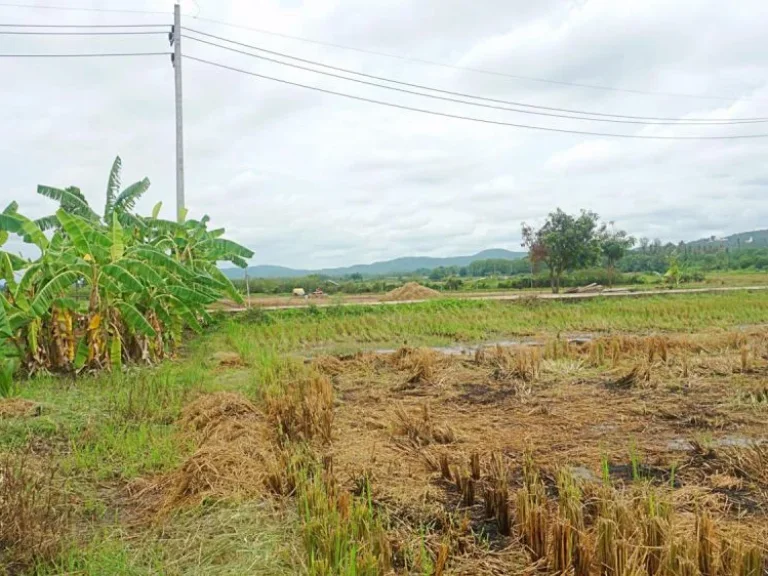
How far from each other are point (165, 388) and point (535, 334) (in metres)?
10.2

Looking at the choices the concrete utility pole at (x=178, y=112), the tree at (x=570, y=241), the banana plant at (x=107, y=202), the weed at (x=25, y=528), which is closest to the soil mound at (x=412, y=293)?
the tree at (x=570, y=241)

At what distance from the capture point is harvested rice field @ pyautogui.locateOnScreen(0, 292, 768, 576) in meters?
2.87

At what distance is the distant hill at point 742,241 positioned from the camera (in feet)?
287

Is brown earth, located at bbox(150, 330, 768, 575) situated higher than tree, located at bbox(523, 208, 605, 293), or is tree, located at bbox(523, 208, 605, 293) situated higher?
tree, located at bbox(523, 208, 605, 293)

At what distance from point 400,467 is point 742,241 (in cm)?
13379

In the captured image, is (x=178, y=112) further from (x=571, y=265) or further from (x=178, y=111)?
(x=571, y=265)

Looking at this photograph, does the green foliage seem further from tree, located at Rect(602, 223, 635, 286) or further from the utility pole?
tree, located at Rect(602, 223, 635, 286)

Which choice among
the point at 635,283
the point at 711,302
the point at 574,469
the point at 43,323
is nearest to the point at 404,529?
the point at 574,469

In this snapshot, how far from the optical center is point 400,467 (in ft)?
14.1

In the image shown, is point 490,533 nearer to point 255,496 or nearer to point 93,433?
point 255,496

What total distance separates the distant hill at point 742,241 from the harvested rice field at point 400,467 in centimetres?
8754

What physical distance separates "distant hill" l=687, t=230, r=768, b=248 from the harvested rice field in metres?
87.5

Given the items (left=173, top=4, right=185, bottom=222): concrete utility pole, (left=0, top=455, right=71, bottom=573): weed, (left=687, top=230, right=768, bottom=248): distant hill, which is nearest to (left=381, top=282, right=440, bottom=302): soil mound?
(left=173, top=4, right=185, bottom=222): concrete utility pole

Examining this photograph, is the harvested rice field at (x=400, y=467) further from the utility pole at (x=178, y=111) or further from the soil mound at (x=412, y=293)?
the soil mound at (x=412, y=293)
